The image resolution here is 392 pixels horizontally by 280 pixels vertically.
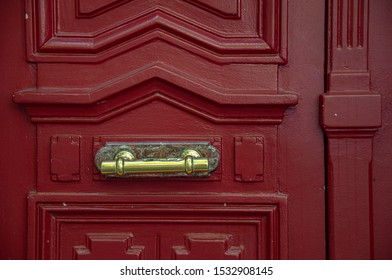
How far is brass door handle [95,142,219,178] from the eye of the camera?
0.89m

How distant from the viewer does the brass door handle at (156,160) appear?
0.89 meters

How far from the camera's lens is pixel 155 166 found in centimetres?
89

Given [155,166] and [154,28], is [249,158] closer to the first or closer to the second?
[155,166]

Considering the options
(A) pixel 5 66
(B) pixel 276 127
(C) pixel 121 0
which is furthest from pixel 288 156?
(A) pixel 5 66

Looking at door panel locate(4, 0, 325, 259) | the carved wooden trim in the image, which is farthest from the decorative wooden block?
the carved wooden trim

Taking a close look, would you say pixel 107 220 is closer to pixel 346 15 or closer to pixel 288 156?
pixel 288 156

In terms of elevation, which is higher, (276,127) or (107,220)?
(276,127)

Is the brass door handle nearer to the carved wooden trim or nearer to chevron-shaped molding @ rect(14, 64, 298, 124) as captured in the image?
chevron-shaped molding @ rect(14, 64, 298, 124)

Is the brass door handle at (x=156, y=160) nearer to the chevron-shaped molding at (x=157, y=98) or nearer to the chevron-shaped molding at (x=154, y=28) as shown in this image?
the chevron-shaped molding at (x=157, y=98)

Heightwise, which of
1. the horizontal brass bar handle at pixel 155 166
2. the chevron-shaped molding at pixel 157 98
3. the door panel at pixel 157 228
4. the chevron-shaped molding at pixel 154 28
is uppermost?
the chevron-shaped molding at pixel 154 28

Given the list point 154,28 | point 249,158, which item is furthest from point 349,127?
point 154,28

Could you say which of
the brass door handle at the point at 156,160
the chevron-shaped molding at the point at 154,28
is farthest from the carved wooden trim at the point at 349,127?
the brass door handle at the point at 156,160

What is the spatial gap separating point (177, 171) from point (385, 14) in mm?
483

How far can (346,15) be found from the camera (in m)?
0.93
